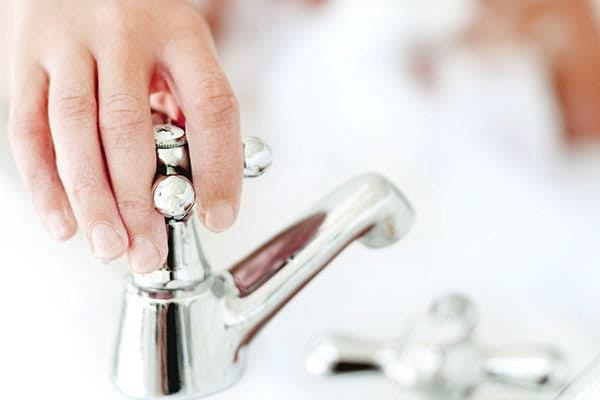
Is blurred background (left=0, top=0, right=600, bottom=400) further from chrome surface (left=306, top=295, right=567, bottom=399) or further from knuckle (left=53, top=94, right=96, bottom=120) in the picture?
knuckle (left=53, top=94, right=96, bottom=120)

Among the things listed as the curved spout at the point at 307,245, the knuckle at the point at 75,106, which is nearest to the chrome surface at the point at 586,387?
the curved spout at the point at 307,245

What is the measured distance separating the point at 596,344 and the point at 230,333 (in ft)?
1.01

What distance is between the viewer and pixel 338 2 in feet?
2.77

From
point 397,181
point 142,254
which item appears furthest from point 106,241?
point 397,181

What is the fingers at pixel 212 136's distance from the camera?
0.39 metres

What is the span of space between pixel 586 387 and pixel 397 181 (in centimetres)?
39

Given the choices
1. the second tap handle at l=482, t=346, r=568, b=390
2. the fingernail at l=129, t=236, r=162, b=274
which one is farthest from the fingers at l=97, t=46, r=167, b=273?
the second tap handle at l=482, t=346, r=568, b=390

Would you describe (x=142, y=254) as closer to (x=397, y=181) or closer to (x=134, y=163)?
(x=134, y=163)

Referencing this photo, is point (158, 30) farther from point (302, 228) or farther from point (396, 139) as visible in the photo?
point (396, 139)

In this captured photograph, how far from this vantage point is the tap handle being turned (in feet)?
1.19

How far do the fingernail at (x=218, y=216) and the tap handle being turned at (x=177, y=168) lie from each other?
2 cm

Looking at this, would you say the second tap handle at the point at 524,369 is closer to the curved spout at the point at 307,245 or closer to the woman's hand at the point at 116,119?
the curved spout at the point at 307,245

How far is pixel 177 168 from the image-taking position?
1.28 feet

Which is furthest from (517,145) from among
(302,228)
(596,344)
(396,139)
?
(302,228)
